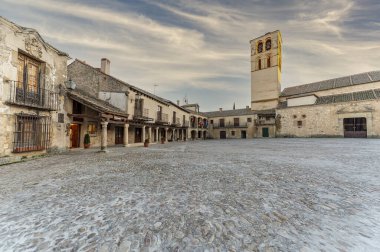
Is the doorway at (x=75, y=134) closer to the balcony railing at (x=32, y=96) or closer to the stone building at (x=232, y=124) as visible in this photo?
the balcony railing at (x=32, y=96)

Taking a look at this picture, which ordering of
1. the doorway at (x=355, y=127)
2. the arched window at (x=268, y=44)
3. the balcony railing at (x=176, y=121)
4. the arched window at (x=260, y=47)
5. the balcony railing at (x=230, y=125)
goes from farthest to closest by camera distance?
the arched window at (x=260, y=47), the balcony railing at (x=230, y=125), the arched window at (x=268, y=44), the balcony railing at (x=176, y=121), the doorway at (x=355, y=127)

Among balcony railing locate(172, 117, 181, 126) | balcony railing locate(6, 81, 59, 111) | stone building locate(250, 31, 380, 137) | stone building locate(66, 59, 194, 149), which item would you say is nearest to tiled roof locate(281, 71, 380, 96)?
stone building locate(250, 31, 380, 137)

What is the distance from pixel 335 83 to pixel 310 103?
22.1ft

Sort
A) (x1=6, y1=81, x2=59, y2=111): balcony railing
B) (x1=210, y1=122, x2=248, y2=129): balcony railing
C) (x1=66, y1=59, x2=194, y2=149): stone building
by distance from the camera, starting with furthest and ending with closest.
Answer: (x1=210, y1=122, x2=248, y2=129): balcony railing → (x1=66, y1=59, x2=194, y2=149): stone building → (x1=6, y1=81, x2=59, y2=111): balcony railing

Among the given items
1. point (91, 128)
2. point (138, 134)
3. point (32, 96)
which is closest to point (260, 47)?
point (138, 134)

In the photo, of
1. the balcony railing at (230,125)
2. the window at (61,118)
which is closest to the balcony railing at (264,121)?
the balcony railing at (230,125)

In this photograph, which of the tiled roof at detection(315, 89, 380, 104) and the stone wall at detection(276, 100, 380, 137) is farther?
the tiled roof at detection(315, 89, 380, 104)

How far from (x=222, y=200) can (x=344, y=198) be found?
7.69ft

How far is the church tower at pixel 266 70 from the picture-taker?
35.8 metres

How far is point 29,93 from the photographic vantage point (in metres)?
8.77

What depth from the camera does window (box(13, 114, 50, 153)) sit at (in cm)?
796

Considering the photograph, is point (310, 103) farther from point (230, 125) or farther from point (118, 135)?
point (118, 135)

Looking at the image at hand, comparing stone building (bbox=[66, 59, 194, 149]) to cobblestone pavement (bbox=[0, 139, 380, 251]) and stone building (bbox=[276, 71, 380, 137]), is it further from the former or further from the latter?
stone building (bbox=[276, 71, 380, 137])

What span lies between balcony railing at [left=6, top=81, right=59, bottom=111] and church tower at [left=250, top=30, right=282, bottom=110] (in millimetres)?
36621
